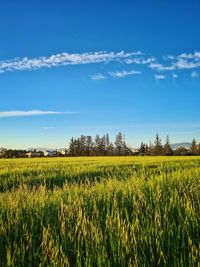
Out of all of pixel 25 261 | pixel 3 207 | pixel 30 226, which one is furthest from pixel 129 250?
pixel 3 207

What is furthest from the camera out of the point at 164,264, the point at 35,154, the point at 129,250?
the point at 35,154

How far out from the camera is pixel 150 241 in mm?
3334

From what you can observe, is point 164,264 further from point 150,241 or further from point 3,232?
point 3,232

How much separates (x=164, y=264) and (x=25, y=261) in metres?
1.22

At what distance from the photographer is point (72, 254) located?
136 inches

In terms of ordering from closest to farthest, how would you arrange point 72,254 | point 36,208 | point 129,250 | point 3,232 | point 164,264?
point 164,264 → point 129,250 → point 72,254 → point 3,232 → point 36,208

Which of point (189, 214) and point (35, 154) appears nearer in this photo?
point (189, 214)

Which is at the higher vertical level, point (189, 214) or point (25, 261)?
point (189, 214)

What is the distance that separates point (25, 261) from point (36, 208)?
1.97 meters

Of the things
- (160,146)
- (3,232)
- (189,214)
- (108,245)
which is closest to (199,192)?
(189,214)

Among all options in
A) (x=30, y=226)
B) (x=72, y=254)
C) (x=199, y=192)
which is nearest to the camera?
(x=72, y=254)

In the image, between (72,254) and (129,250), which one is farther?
(72,254)

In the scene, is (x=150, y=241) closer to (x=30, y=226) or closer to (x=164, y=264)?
(x=164, y=264)

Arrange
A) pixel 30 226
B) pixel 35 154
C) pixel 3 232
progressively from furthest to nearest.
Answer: pixel 35 154 → pixel 30 226 → pixel 3 232
